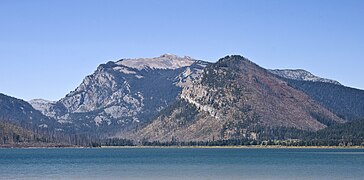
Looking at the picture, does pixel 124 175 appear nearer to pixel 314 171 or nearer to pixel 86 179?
pixel 86 179

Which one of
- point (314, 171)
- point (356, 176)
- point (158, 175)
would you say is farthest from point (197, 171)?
point (356, 176)

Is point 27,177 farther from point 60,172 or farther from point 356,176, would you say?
point 356,176

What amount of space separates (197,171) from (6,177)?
41.3 meters

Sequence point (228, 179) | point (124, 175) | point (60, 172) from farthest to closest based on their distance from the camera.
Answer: point (60, 172) → point (124, 175) → point (228, 179)

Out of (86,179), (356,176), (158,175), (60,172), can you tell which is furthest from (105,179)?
(356,176)

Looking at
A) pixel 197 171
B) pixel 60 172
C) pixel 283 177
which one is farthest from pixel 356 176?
pixel 60 172

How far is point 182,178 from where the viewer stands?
134000 millimetres

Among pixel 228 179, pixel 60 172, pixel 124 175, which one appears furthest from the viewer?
pixel 60 172

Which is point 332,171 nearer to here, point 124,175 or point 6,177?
point 124,175

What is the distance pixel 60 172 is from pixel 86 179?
2388 centimetres

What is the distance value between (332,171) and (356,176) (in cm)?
1818

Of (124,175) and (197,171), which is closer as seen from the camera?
(124,175)

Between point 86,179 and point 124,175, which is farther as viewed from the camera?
point 124,175

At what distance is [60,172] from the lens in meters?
Answer: 156
